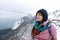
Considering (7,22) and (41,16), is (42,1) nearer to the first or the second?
(7,22)

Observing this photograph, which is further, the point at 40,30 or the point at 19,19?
the point at 19,19

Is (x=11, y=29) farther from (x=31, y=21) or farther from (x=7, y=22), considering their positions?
(x=31, y=21)

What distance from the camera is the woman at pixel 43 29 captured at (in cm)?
162

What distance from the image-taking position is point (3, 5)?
96.7 inches

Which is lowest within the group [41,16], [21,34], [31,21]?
[21,34]

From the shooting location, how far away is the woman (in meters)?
1.62

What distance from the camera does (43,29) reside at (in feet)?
5.40

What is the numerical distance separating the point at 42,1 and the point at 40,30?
0.92 m

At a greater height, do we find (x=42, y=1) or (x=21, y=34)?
(x=42, y=1)

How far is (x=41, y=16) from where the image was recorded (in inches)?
64.9

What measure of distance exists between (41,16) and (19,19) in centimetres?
86

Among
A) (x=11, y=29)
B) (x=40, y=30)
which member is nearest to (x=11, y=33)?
(x=11, y=29)

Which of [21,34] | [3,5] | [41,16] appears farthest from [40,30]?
[3,5]

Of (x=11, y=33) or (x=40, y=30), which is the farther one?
(x=11, y=33)
